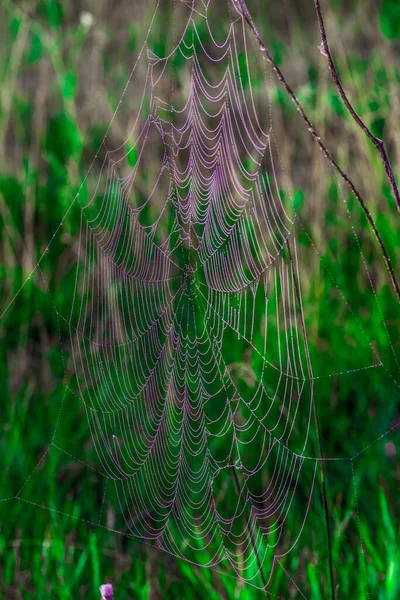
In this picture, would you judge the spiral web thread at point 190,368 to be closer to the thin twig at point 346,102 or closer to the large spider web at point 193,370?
the large spider web at point 193,370

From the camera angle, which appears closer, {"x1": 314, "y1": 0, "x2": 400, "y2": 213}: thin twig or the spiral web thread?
{"x1": 314, "y1": 0, "x2": 400, "y2": 213}: thin twig

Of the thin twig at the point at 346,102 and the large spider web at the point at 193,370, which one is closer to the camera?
the thin twig at the point at 346,102

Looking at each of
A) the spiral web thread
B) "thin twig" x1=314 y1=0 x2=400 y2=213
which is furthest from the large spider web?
"thin twig" x1=314 y1=0 x2=400 y2=213

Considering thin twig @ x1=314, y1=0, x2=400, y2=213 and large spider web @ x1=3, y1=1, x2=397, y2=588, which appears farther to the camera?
large spider web @ x1=3, y1=1, x2=397, y2=588

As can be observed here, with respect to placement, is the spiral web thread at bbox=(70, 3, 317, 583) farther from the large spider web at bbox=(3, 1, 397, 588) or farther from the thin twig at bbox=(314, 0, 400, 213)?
the thin twig at bbox=(314, 0, 400, 213)

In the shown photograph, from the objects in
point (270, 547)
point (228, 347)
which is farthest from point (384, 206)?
point (270, 547)

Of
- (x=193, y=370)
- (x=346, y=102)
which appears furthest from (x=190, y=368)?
(x=346, y=102)

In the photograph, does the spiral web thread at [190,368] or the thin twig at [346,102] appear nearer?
the thin twig at [346,102]

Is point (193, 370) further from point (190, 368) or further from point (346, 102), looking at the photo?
point (346, 102)

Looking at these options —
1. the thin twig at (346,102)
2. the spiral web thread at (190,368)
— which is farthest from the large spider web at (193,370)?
the thin twig at (346,102)

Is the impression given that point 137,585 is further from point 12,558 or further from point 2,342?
point 2,342

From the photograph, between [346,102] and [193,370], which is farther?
[193,370]
